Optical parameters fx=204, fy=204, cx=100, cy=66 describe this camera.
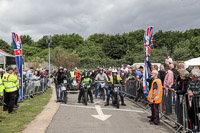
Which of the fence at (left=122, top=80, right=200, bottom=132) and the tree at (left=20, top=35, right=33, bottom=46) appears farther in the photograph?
the tree at (left=20, top=35, right=33, bottom=46)

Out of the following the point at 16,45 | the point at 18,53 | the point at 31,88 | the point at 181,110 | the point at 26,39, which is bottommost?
the point at 181,110

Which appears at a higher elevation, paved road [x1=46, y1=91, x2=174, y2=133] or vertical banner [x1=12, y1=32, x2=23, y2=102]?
vertical banner [x1=12, y1=32, x2=23, y2=102]

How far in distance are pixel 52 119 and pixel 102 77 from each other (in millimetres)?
5721

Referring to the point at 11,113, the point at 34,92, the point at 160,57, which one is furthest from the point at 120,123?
the point at 160,57

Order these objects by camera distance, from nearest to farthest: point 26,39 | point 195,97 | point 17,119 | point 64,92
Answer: point 195,97 → point 17,119 → point 64,92 → point 26,39

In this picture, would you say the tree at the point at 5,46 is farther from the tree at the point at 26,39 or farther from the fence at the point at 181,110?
the fence at the point at 181,110

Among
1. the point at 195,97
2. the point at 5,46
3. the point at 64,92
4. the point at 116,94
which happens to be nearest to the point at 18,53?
the point at 64,92

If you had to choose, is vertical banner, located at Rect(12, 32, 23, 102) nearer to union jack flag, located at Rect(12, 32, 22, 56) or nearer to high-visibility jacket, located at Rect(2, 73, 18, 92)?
union jack flag, located at Rect(12, 32, 22, 56)

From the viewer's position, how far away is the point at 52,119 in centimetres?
785

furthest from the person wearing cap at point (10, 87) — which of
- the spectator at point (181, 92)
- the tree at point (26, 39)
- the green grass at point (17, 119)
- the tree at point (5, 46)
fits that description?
the tree at point (26, 39)

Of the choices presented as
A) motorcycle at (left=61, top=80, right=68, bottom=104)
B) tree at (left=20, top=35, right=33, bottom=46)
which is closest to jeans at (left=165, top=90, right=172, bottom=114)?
motorcycle at (left=61, top=80, right=68, bottom=104)

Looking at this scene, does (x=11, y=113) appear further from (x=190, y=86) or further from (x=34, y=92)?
(x=190, y=86)

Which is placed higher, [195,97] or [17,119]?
[195,97]

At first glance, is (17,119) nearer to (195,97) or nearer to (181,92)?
(181,92)
